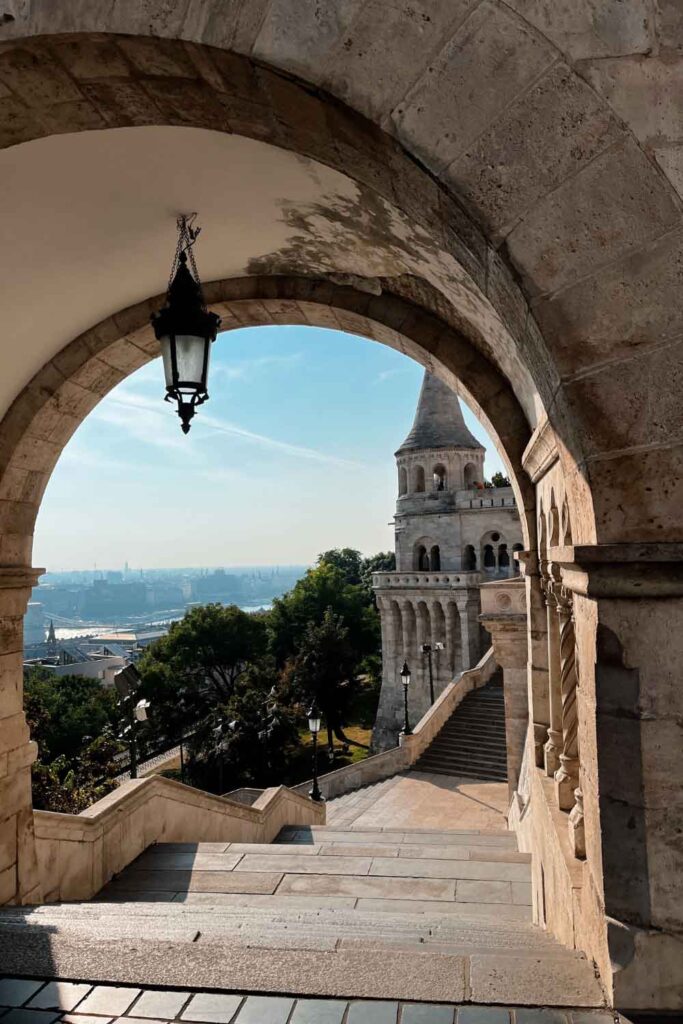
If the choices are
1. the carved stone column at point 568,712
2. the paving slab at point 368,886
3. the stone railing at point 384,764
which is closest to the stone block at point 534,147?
the carved stone column at point 568,712

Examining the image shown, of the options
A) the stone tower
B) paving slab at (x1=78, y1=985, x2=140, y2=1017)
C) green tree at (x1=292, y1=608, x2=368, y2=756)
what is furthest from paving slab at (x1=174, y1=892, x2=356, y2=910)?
green tree at (x1=292, y1=608, x2=368, y2=756)

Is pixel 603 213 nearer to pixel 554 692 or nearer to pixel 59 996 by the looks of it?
pixel 554 692

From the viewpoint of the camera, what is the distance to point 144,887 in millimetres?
6035

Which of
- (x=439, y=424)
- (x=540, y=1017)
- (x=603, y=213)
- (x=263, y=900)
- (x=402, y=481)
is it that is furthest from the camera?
(x=402, y=481)

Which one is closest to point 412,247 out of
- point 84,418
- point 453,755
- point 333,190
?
point 333,190

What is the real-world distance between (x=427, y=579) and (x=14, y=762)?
100 feet

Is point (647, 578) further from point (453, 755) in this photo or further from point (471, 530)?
point (471, 530)

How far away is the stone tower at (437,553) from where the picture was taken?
33906 millimetres

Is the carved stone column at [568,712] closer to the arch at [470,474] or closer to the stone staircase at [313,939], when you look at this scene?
the stone staircase at [313,939]

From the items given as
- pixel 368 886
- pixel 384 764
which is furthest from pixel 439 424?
pixel 368 886

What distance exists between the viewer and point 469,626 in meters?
33.5

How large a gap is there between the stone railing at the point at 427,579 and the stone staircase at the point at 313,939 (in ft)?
92.0

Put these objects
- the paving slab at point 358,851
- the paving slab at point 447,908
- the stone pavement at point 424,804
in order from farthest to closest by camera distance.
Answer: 1. the stone pavement at point 424,804
2. the paving slab at point 358,851
3. the paving slab at point 447,908

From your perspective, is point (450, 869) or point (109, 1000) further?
point (450, 869)
